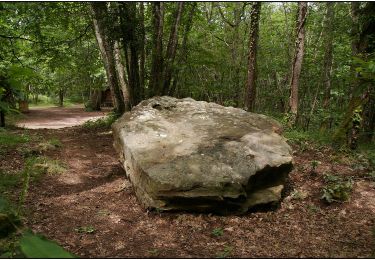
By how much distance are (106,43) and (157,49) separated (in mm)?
2017

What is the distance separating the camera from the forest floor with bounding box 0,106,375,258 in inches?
157

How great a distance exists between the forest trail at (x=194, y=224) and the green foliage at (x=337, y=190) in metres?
0.10

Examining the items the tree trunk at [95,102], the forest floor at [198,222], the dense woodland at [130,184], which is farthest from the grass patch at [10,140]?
the tree trunk at [95,102]

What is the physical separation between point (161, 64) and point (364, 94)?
5604mm

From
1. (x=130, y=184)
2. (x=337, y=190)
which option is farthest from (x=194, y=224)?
(x=337, y=190)

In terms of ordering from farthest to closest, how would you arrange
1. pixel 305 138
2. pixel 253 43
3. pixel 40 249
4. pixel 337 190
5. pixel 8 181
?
pixel 253 43
pixel 305 138
pixel 8 181
pixel 337 190
pixel 40 249

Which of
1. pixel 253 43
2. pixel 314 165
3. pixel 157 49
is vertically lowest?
pixel 314 165

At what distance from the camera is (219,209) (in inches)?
191

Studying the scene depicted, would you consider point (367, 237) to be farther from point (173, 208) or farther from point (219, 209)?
point (173, 208)

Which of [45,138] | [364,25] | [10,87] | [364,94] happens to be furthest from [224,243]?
[45,138]

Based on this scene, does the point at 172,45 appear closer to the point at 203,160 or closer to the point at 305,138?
the point at 305,138

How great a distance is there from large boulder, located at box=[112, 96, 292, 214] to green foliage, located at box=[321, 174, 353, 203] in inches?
26.6

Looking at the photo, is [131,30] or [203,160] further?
[131,30]

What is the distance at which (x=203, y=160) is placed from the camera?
511cm
